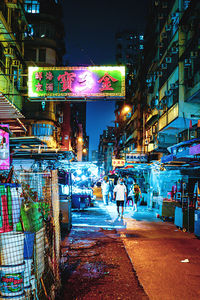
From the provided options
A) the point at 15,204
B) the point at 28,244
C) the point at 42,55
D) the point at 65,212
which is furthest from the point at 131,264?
the point at 42,55

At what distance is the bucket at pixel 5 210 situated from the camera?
3.84m

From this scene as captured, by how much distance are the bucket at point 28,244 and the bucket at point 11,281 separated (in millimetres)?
229

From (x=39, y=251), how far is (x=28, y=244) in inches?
17.0

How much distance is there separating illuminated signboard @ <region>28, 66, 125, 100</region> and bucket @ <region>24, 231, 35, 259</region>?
26.4ft

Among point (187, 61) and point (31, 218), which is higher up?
point (187, 61)

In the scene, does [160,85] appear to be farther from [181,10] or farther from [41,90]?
[41,90]

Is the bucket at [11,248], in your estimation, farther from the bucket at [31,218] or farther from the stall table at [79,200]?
the stall table at [79,200]

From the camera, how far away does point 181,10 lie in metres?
16.0

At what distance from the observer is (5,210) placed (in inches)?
153

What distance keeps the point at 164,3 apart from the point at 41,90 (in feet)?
49.3

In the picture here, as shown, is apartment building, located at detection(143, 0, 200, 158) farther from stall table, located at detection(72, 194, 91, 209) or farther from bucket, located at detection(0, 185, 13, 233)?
bucket, located at detection(0, 185, 13, 233)

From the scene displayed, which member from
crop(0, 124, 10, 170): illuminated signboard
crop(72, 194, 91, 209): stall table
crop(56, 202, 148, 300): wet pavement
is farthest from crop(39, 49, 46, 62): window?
crop(0, 124, 10, 170): illuminated signboard

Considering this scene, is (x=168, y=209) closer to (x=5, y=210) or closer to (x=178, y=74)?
(x=178, y=74)

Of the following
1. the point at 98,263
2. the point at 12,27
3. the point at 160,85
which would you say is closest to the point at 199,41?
the point at 160,85
